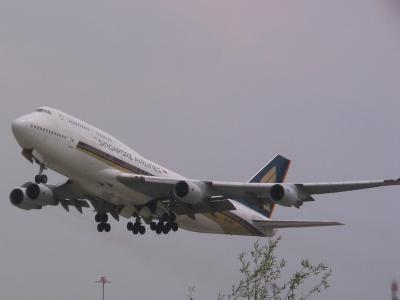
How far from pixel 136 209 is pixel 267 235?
11392mm

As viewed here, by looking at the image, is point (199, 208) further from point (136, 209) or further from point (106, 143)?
point (106, 143)

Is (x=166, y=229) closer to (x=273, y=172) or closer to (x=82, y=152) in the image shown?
(x=82, y=152)

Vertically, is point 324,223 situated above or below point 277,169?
below

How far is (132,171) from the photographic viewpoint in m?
48.5

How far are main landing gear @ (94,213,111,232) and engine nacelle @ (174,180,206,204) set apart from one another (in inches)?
340

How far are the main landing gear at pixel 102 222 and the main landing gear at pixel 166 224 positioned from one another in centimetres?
366

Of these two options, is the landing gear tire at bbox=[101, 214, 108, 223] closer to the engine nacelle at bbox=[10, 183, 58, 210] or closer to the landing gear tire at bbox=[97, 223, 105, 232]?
the landing gear tire at bbox=[97, 223, 105, 232]

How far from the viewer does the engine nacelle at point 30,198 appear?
52438 mm

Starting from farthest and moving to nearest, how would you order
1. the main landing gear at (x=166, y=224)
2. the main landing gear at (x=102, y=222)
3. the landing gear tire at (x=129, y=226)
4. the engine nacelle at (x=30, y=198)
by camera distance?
1. the landing gear tire at (x=129, y=226)
2. the main landing gear at (x=102, y=222)
3. the engine nacelle at (x=30, y=198)
4. the main landing gear at (x=166, y=224)

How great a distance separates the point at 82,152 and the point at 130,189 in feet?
14.2

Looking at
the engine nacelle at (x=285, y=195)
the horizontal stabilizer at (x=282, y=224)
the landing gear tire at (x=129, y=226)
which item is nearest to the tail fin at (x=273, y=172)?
the horizontal stabilizer at (x=282, y=224)

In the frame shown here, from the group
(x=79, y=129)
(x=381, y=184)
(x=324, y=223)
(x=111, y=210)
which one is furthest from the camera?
(x=111, y=210)

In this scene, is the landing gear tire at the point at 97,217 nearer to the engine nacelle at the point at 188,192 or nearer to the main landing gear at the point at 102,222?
the main landing gear at the point at 102,222

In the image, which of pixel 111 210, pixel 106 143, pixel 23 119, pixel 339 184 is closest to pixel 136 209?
pixel 111 210
